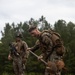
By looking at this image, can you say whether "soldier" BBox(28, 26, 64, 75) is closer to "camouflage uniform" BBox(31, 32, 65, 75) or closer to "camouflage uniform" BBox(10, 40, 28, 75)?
"camouflage uniform" BBox(31, 32, 65, 75)

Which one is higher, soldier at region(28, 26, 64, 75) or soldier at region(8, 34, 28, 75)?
soldier at region(8, 34, 28, 75)

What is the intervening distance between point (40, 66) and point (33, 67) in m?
1.52

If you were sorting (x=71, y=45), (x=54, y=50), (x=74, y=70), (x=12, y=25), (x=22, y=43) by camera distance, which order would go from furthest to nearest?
(x=12, y=25) → (x=71, y=45) → (x=74, y=70) → (x=22, y=43) → (x=54, y=50)

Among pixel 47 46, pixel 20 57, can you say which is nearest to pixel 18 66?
pixel 20 57

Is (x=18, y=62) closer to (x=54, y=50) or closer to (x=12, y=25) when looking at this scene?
(x=54, y=50)

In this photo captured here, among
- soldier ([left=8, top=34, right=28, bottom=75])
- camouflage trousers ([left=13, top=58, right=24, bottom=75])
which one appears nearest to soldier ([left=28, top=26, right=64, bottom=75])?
soldier ([left=8, top=34, right=28, bottom=75])

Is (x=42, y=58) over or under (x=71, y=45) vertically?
under

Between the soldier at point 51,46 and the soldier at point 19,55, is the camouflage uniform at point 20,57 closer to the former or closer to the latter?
the soldier at point 19,55

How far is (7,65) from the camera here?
77.7 metres

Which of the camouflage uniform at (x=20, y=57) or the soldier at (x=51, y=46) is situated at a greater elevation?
the camouflage uniform at (x=20, y=57)

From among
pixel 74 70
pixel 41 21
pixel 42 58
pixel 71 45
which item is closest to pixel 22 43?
pixel 42 58

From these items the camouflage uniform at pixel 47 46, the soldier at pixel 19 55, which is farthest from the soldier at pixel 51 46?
the soldier at pixel 19 55

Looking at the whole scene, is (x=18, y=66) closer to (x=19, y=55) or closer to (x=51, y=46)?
(x=19, y=55)

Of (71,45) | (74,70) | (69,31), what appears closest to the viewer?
(74,70)
